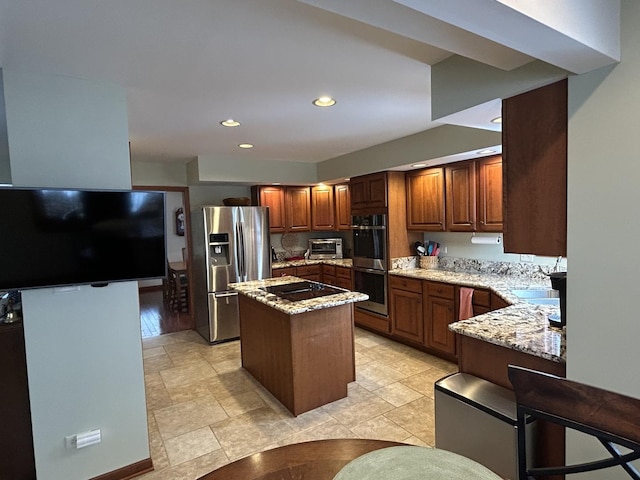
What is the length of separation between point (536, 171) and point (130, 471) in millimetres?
2899

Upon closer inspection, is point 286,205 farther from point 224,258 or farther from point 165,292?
point 165,292

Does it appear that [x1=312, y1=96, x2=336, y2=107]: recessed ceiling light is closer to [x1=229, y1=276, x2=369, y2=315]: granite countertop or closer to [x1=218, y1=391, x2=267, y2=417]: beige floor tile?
[x1=229, y1=276, x2=369, y2=315]: granite countertop

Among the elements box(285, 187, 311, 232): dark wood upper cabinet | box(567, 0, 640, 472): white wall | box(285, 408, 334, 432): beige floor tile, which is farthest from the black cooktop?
box(285, 187, 311, 232): dark wood upper cabinet

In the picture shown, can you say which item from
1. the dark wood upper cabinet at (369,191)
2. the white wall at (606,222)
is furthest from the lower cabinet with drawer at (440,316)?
the white wall at (606,222)

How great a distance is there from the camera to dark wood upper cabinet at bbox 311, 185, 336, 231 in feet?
18.7

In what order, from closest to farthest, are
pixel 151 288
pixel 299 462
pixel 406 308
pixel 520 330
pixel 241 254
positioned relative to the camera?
pixel 299 462 < pixel 520 330 < pixel 406 308 < pixel 241 254 < pixel 151 288

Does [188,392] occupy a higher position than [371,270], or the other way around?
[371,270]

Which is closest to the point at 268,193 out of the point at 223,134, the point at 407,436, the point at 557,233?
the point at 223,134

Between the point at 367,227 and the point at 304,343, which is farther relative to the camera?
the point at 367,227

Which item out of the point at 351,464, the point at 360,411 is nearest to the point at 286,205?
the point at 360,411

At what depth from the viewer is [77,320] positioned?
2076 millimetres

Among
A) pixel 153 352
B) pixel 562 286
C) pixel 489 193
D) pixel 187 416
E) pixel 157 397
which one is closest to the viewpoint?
pixel 562 286

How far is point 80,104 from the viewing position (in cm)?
205

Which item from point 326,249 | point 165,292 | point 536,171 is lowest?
point 165,292
